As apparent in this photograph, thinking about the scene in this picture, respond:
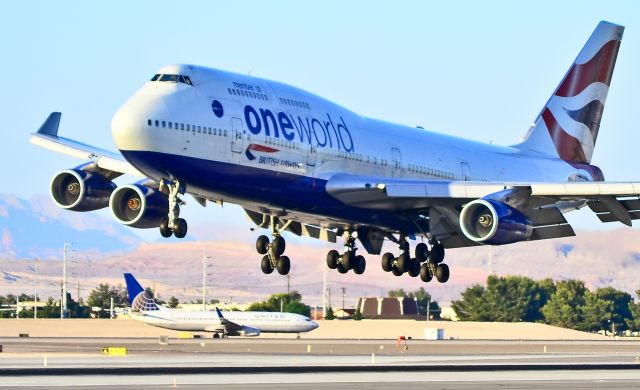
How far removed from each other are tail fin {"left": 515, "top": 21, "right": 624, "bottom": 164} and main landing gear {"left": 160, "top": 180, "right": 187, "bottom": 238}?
95.5ft

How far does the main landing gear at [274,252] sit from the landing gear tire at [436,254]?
7.06 meters

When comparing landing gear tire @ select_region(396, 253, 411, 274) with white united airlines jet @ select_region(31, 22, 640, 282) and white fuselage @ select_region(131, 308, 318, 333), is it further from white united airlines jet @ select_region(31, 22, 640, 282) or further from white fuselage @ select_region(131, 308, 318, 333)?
white fuselage @ select_region(131, 308, 318, 333)

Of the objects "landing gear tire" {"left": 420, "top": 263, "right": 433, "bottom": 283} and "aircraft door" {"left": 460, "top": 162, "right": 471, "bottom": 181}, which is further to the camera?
"aircraft door" {"left": 460, "top": 162, "right": 471, "bottom": 181}

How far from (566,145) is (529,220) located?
18600 mm

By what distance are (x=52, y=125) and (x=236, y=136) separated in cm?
1647

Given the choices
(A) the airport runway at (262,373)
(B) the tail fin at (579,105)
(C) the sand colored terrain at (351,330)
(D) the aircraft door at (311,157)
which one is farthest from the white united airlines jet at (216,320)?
(D) the aircraft door at (311,157)

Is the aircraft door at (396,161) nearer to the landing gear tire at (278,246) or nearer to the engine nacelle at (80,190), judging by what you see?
the landing gear tire at (278,246)

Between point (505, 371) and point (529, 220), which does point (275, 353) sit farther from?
point (529, 220)

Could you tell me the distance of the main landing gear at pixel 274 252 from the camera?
57562mm

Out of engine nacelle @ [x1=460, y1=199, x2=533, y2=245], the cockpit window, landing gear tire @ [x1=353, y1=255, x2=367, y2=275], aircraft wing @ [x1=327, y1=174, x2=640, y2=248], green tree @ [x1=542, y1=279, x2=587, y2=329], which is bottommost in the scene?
green tree @ [x1=542, y1=279, x2=587, y2=329]

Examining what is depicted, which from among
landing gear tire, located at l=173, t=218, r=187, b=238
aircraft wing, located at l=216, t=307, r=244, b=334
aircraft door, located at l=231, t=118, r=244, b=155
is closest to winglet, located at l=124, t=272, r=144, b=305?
aircraft wing, located at l=216, t=307, r=244, b=334

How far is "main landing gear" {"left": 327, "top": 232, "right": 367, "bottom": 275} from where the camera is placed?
200ft

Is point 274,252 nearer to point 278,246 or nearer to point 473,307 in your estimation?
point 278,246

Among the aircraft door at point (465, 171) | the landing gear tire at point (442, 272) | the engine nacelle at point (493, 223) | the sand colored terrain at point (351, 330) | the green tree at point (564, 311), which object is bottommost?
the sand colored terrain at point (351, 330)
